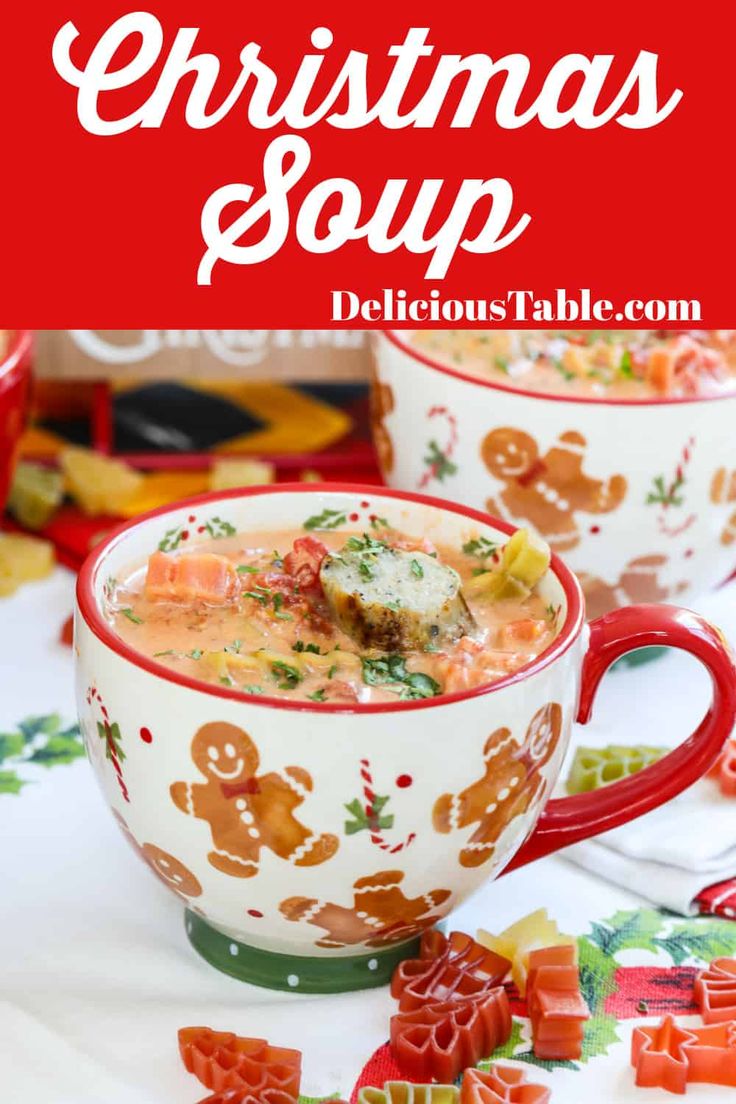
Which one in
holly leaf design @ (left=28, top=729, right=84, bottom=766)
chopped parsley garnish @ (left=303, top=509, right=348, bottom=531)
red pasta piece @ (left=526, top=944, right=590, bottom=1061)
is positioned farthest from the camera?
holly leaf design @ (left=28, top=729, right=84, bottom=766)

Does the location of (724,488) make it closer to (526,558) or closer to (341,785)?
(526,558)

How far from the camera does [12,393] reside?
1.75 meters

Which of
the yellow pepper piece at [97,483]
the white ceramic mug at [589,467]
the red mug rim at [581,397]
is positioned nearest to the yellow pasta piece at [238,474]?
the yellow pepper piece at [97,483]

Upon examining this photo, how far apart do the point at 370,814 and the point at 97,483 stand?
985 mm

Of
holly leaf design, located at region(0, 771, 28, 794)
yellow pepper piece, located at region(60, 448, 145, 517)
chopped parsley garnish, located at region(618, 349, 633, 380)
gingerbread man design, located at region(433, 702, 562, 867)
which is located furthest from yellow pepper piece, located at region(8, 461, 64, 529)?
gingerbread man design, located at region(433, 702, 562, 867)

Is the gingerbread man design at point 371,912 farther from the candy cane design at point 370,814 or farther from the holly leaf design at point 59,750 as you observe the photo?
the holly leaf design at point 59,750

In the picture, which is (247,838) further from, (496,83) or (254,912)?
(496,83)

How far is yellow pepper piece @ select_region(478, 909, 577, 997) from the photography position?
1280 mm

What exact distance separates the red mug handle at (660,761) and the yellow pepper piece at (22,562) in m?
0.78

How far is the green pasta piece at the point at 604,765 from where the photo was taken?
1.51 m

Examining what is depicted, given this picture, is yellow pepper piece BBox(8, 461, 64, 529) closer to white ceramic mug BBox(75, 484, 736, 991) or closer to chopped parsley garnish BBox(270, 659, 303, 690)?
white ceramic mug BBox(75, 484, 736, 991)

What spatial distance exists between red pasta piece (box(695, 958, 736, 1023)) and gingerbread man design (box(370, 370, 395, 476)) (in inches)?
27.6

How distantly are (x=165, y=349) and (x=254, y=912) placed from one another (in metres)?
1.16

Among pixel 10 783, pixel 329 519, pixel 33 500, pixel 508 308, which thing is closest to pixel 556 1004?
pixel 329 519
